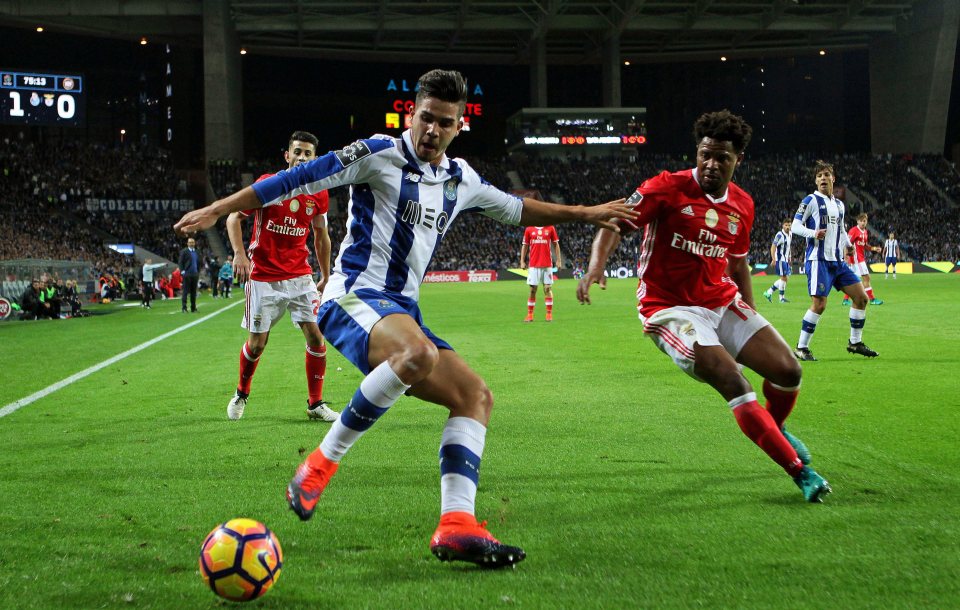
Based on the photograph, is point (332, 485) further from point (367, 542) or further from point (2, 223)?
point (2, 223)

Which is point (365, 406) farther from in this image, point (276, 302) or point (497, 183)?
point (497, 183)

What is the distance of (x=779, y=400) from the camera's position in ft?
17.3

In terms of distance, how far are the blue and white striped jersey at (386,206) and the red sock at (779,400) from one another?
7.47 ft

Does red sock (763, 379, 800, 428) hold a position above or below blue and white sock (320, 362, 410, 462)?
below

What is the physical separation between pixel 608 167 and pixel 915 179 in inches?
823

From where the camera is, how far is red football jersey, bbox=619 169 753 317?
527cm

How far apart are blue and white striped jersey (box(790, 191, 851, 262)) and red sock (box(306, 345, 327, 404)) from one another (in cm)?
735

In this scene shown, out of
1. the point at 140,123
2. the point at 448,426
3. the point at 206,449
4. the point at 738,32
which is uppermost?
the point at 738,32

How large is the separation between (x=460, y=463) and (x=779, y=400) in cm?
237

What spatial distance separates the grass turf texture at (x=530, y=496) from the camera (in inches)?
128

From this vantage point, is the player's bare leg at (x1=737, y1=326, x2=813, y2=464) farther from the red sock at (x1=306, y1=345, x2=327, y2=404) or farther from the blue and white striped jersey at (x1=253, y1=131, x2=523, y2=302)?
the red sock at (x1=306, y1=345, x2=327, y2=404)

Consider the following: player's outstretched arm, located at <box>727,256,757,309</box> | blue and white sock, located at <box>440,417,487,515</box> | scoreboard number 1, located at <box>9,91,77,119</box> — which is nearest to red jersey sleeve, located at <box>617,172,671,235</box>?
player's outstretched arm, located at <box>727,256,757,309</box>

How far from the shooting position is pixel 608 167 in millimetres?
64500

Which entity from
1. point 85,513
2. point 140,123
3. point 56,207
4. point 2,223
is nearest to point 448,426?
point 85,513
